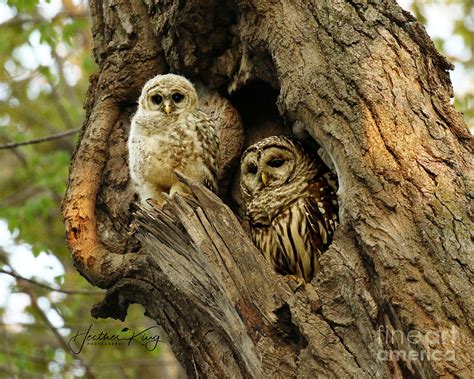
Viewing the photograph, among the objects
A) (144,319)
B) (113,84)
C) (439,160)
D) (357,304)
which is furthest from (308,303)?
(144,319)

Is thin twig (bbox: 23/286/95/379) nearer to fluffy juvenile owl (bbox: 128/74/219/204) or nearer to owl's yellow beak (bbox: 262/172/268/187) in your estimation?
fluffy juvenile owl (bbox: 128/74/219/204)

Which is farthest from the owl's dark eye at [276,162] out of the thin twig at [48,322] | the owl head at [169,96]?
the thin twig at [48,322]

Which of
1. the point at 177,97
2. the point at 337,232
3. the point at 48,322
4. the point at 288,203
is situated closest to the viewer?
the point at 337,232

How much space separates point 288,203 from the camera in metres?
4.64

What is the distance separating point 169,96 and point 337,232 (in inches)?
70.8

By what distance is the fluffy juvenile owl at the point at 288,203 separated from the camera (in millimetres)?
4426

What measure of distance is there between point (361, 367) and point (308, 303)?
0.40 metres

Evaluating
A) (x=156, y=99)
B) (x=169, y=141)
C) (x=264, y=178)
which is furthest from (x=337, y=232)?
(x=156, y=99)

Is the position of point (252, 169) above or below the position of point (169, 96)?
below

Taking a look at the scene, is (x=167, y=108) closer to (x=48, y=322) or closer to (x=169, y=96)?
(x=169, y=96)

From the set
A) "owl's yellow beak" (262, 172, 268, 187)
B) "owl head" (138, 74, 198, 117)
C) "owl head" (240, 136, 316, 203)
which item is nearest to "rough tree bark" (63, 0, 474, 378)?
"owl head" (138, 74, 198, 117)

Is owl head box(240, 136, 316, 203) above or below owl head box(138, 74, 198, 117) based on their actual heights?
below

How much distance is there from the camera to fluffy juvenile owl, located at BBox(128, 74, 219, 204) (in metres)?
4.71

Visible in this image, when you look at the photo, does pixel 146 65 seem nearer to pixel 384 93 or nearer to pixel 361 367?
pixel 384 93
